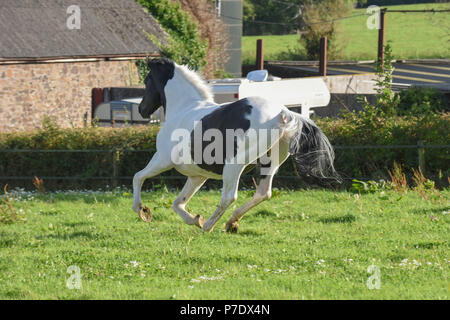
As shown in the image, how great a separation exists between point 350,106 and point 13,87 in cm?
1102

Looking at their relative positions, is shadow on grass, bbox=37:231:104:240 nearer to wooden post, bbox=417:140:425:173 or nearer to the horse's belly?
the horse's belly

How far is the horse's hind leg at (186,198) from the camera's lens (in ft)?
30.3

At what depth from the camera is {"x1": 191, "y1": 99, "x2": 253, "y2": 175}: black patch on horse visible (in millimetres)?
8562

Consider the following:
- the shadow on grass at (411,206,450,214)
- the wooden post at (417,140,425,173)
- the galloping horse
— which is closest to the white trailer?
the wooden post at (417,140,425,173)

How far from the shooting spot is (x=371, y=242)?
860 centimetres

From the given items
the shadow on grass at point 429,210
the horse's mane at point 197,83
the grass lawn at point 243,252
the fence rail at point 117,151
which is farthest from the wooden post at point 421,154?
the horse's mane at point 197,83

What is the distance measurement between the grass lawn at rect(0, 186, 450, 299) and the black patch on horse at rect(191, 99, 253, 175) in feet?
3.04

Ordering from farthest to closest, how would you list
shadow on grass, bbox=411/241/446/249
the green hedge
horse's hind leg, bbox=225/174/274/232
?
1. the green hedge
2. horse's hind leg, bbox=225/174/274/232
3. shadow on grass, bbox=411/241/446/249

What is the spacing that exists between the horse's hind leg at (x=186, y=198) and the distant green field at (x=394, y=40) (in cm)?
4653

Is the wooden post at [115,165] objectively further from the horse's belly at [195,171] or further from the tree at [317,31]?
the tree at [317,31]

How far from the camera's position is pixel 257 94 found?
18.1 meters

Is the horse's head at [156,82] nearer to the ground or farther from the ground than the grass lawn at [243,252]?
farther from the ground

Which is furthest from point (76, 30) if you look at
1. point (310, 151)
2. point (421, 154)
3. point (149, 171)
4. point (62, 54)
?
point (310, 151)
